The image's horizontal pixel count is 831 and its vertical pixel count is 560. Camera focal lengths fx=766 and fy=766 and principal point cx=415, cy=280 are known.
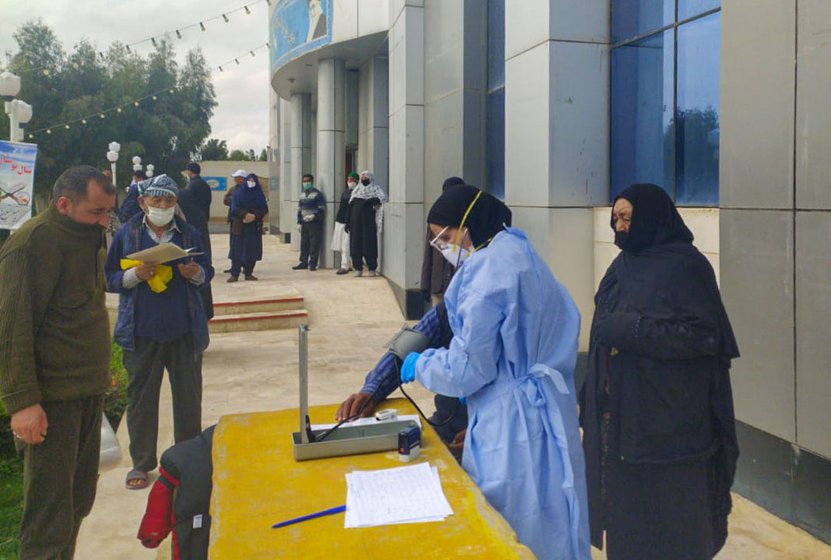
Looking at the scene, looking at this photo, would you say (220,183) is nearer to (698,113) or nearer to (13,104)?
(13,104)

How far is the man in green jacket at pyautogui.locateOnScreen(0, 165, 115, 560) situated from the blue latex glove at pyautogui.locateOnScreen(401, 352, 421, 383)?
59.7 inches

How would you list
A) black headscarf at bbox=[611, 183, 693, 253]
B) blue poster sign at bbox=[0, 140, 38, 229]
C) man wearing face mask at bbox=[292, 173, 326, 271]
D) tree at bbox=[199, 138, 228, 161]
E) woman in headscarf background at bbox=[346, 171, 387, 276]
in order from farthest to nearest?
tree at bbox=[199, 138, 228, 161] < man wearing face mask at bbox=[292, 173, 326, 271] < woman in headscarf background at bbox=[346, 171, 387, 276] < blue poster sign at bbox=[0, 140, 38, 229] < black headscarf at bbox=[611, 183, 693, 253]

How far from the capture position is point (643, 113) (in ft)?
19.8

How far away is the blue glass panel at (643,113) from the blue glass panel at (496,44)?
7.72 feet

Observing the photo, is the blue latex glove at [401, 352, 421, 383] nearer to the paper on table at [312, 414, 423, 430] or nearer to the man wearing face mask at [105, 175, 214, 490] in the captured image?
the paper on table at [312, 414, 423, 430]

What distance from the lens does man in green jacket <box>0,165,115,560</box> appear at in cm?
297

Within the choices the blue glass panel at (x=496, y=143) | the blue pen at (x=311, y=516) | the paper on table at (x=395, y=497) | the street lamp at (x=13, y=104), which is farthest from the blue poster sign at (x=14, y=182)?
the blue pen at (x=311, y=516)

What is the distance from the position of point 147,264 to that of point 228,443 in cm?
231

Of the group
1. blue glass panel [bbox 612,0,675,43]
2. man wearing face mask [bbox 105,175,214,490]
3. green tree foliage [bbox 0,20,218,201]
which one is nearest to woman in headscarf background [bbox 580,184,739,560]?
man wearing face mask [bbox 105,175,214,490]

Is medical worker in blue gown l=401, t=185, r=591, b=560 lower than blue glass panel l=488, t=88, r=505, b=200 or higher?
lower

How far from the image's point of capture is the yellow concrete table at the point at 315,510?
1748 mm

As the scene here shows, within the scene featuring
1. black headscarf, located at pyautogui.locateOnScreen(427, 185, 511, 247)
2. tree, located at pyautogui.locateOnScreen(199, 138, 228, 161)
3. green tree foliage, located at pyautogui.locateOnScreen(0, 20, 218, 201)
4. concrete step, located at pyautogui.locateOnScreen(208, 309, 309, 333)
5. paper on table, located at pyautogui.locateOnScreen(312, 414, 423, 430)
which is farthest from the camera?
tree, located at pyautogui.locateOnScreen(199, 138, 228, 161)

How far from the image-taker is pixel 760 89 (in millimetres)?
4023

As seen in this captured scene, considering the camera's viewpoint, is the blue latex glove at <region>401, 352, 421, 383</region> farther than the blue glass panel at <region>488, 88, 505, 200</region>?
No
